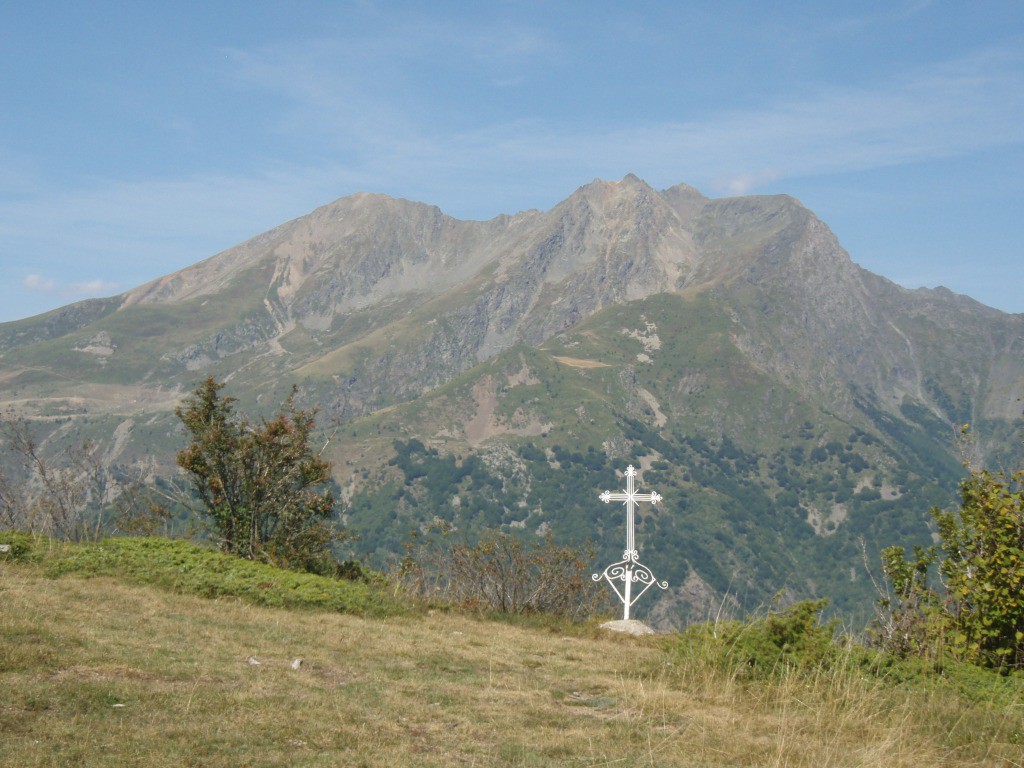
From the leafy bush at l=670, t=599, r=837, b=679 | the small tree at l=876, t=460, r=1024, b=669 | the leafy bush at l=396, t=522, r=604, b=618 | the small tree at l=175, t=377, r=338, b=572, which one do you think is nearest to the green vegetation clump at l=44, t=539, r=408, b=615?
the small tree at l=175, t=377, r=338, b=572

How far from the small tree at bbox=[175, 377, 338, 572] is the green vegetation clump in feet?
7.90

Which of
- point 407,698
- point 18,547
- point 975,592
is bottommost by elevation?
point 407,698

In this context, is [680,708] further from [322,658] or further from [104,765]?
[104,765]

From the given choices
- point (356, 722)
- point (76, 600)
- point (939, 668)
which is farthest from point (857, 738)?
point (76, 600)

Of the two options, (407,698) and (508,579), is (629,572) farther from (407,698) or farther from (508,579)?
(407,698)

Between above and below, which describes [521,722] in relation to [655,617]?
above

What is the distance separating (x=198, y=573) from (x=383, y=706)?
7.74 m

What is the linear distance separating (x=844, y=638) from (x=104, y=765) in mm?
9470

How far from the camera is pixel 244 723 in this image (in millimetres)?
8609

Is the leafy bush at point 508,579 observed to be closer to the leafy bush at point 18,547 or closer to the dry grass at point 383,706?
the dry grass at point 383,706

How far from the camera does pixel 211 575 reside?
16266 millimetres

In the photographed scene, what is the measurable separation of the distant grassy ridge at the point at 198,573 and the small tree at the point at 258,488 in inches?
95.7

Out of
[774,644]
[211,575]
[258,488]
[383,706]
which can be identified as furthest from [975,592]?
[258,488]

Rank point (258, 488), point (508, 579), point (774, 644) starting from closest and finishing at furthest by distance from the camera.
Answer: point (774, 644)
point (258, 488)
point (508, 579)
